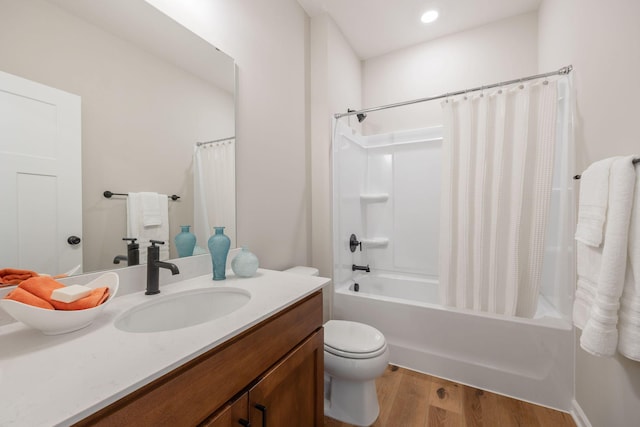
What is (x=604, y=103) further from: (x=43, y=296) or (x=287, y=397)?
(x=43, y=296)

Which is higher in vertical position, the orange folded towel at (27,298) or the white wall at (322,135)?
the white wall at (322,135)

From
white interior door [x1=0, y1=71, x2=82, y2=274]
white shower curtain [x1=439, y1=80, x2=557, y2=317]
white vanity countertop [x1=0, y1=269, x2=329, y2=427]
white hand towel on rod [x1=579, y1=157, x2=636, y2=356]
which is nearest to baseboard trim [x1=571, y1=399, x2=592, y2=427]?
white shower curtain [x1=439, y1=80, x2=557, y2=317]

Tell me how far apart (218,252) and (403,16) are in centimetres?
233

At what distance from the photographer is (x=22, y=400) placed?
42 cm

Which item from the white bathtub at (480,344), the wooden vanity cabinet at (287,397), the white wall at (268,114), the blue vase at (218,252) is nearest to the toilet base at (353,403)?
the wooden vanity cabinet at (287,397)

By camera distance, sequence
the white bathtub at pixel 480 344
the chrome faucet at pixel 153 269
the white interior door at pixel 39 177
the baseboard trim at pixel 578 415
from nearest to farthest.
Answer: the white interior door at pixel 39 177 → the chrome faucet at pixel 153 269 → the baseboard trim at pixel 578 415 → the white bathtub at pixel 480 344

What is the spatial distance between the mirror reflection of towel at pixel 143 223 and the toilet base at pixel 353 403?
115cm

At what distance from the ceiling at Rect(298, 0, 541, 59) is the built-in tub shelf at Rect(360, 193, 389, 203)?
1.46 metres

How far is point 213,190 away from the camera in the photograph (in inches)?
51.1

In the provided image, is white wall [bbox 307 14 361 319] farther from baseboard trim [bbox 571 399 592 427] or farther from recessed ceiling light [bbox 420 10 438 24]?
baseboard trim [bbox 571 399 592 427]

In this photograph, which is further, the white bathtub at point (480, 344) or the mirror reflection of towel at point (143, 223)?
the white bathtub at point (480, 344)

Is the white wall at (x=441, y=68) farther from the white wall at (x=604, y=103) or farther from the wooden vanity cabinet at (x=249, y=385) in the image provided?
the wooden vanity cabinet at (x=249, y=385)

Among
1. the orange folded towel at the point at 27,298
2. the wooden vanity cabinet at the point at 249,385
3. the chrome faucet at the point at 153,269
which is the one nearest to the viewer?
the wooden vanity cabinet at the point at 249,385

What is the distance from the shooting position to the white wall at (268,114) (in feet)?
4.56
